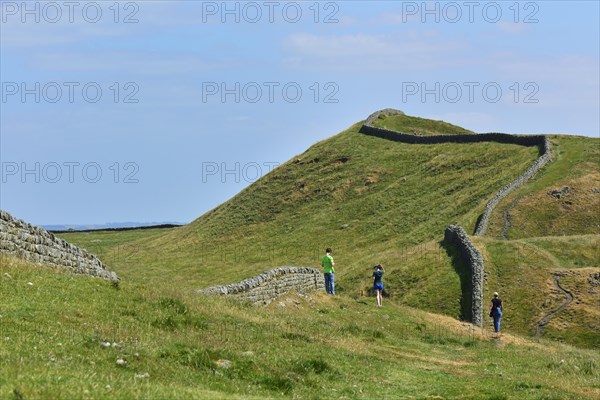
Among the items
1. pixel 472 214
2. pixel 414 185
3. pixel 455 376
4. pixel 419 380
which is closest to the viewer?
pixel 419 380

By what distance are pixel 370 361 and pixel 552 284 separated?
3447 centimetres

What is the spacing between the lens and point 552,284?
5634cm

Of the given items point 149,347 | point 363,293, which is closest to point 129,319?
point 149,347

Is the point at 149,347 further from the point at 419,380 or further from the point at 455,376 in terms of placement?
the point at 455,376

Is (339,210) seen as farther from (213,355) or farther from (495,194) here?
(213,355)

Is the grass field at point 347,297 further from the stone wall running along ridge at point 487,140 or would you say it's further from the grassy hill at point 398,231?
the stone wall running along ridge at point 487,140

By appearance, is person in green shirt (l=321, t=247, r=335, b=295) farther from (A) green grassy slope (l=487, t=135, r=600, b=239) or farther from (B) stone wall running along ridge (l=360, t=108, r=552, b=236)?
(A) green grassy slope (l=487, t=135, r=600, b=239)

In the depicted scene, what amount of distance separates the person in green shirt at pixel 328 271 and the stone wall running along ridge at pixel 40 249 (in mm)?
14890

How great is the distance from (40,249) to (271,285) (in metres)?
14.0

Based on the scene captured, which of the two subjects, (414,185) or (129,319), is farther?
(414,185)

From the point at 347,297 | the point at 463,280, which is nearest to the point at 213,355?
the point at 347,297

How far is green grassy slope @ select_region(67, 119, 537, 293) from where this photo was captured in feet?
294

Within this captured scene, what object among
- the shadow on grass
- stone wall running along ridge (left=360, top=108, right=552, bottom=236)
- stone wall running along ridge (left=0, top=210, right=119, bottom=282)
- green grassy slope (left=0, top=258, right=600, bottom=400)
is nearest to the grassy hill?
the shadow on grass

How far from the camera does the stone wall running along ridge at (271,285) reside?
3719 cm
